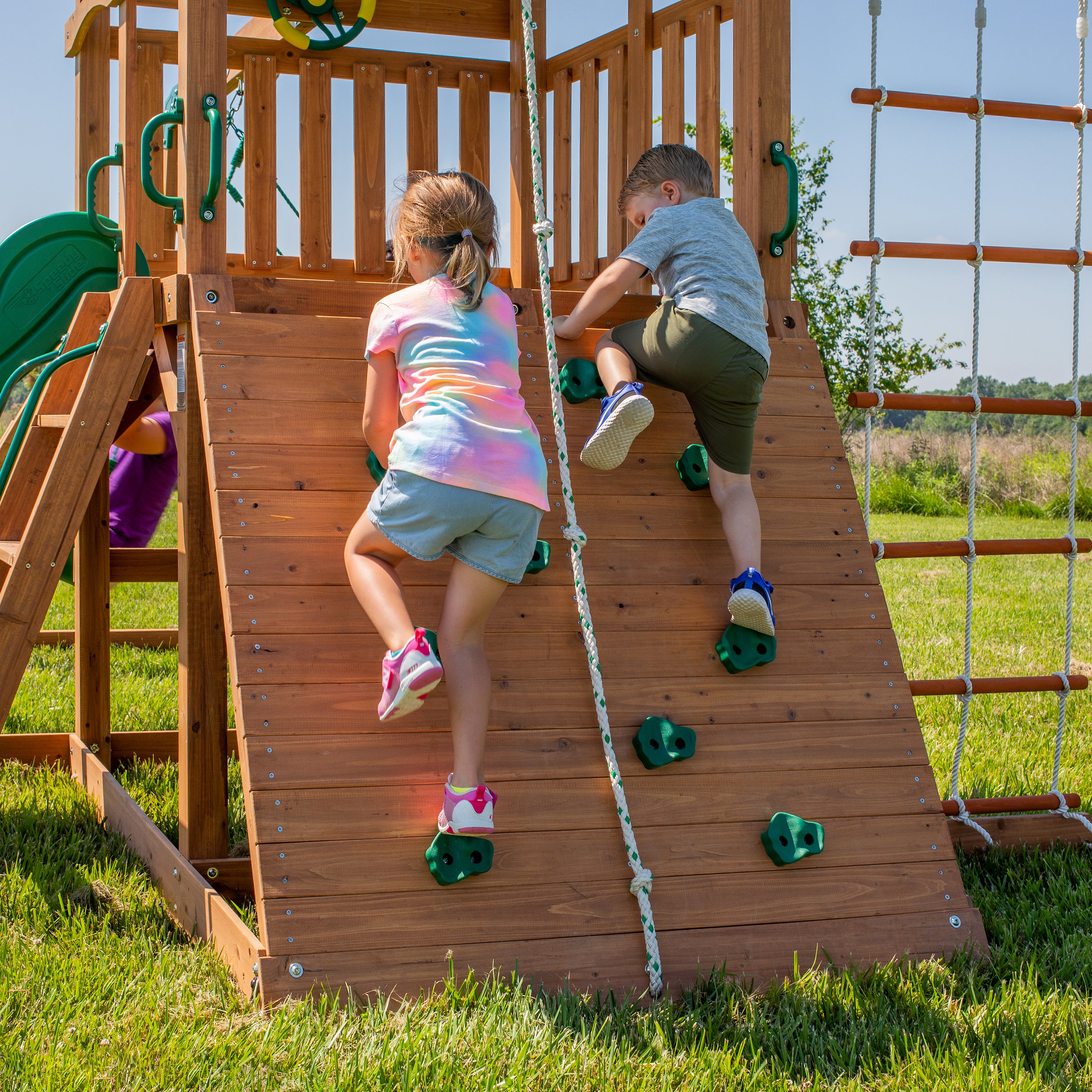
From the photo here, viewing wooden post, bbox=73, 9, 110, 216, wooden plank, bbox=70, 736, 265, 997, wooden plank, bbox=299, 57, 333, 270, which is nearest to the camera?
wooden plank, bbox=70, 736, 265, 997

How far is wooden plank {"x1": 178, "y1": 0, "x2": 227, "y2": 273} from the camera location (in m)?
3.26

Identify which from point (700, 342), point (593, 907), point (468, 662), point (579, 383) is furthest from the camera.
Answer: point (579, 383)

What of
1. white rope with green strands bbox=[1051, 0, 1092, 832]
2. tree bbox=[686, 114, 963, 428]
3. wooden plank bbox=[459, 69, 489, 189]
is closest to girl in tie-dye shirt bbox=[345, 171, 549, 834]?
white rope with green strands bbox=[1051, 0, 1092, 832]

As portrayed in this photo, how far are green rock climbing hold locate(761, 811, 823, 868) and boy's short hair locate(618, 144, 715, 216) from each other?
1903 millimetres

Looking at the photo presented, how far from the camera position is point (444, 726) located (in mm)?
2838

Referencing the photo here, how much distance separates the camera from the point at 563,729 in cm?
292

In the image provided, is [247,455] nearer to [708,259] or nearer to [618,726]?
[618,726]

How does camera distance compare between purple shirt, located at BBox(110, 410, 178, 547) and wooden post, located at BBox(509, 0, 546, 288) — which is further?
purple shirt, located at BBox(110, 410, 178, 547)

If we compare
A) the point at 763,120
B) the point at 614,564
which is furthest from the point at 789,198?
the point at 614,564

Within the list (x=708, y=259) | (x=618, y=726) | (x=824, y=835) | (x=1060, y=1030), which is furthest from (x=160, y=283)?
(x=1060, y=1030)

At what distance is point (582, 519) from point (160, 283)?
1.42 m

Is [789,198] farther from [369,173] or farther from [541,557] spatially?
[369,173]

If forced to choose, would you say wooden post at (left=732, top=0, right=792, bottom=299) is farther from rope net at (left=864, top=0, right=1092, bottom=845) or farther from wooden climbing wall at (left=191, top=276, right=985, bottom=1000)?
wooden climbing wall at (left=191, top=276, right=985, bottom=1000)

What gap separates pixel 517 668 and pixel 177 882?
3.49ft
